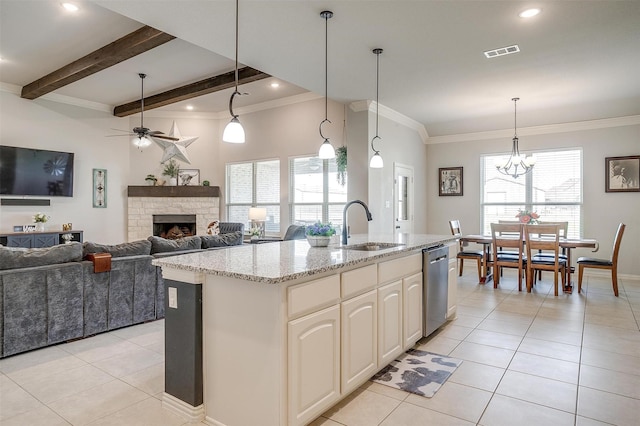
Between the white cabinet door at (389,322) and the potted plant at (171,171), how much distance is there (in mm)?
6521

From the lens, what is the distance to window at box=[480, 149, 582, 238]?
6.73m

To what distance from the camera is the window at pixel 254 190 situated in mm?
7660

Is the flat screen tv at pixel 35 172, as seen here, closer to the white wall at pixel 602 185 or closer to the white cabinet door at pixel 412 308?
the white cabinet door at pixel 412 308

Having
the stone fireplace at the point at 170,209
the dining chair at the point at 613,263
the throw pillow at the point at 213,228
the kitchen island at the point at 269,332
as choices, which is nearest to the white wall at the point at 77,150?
the stone fireplace at the point at 170,209

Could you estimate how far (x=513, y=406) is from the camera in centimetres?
232

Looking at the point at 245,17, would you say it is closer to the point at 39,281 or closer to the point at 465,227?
the point at 39,281

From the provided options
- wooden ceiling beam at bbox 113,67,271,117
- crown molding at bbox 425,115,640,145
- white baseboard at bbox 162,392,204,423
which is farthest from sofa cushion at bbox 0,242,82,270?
crown molding at bbox 425,115,640,145

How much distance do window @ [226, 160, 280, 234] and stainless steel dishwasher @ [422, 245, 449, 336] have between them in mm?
4411

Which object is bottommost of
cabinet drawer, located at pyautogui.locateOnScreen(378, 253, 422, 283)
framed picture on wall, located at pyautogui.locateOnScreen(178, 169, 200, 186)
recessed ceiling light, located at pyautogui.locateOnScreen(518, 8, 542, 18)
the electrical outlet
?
the electrical outlet

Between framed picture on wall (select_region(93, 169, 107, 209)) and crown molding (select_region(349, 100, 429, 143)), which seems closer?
crown molding (select_region(349, 100, 429, 143))

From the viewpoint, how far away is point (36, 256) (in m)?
3.22

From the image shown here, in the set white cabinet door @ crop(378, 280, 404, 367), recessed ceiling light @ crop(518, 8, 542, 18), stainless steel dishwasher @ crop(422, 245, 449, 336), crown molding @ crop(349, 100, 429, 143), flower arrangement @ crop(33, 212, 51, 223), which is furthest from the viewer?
flower arrangement @ crop(33, 212, 51, 223)

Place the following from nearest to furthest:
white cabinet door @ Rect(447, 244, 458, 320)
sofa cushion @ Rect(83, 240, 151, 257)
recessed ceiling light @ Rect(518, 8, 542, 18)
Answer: recessed ceiling light @ Rect(518, 8, 542, 18)
sofa cushion @ Rect(83, 240, 151, 257)
white cabinet door @ Rect(447, 244, 458, 320)

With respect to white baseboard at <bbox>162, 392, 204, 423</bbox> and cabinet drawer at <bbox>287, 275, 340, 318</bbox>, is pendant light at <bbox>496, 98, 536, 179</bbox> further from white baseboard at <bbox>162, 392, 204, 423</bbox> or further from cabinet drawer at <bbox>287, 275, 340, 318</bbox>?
white baseboard at <bbox>162, 392, 204, 423</bbox>
